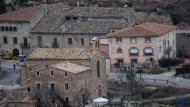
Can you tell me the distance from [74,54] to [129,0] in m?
27.8

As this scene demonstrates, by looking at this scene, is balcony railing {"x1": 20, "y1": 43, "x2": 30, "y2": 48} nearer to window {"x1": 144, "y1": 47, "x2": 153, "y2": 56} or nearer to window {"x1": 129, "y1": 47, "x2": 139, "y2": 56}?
window {"x1": 129, "y1": 47, "x2": 139, "y2": 56}

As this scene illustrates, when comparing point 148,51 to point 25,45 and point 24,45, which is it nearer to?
point 25,45

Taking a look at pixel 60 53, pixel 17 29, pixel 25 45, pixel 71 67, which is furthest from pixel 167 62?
pixel 17 29

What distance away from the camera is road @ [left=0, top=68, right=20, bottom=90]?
71.2 meters

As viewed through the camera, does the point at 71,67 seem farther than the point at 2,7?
No

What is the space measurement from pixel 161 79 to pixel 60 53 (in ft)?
25.0

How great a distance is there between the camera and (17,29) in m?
83.1

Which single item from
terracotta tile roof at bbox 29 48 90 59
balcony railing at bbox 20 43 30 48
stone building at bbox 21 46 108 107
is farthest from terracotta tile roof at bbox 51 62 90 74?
balcony railing at bbox 20 43 30 48

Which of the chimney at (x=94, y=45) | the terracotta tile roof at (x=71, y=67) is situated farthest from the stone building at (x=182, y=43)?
the terracotta tile roof at (x=71, y=67)

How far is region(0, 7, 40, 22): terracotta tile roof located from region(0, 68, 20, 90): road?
7626mm

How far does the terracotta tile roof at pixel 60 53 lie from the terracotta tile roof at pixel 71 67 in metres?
0.90

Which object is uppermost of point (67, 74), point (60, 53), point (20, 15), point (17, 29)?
point (20, 15)

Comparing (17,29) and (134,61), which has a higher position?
(17,29)

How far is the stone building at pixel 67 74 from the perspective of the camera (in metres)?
68.2
